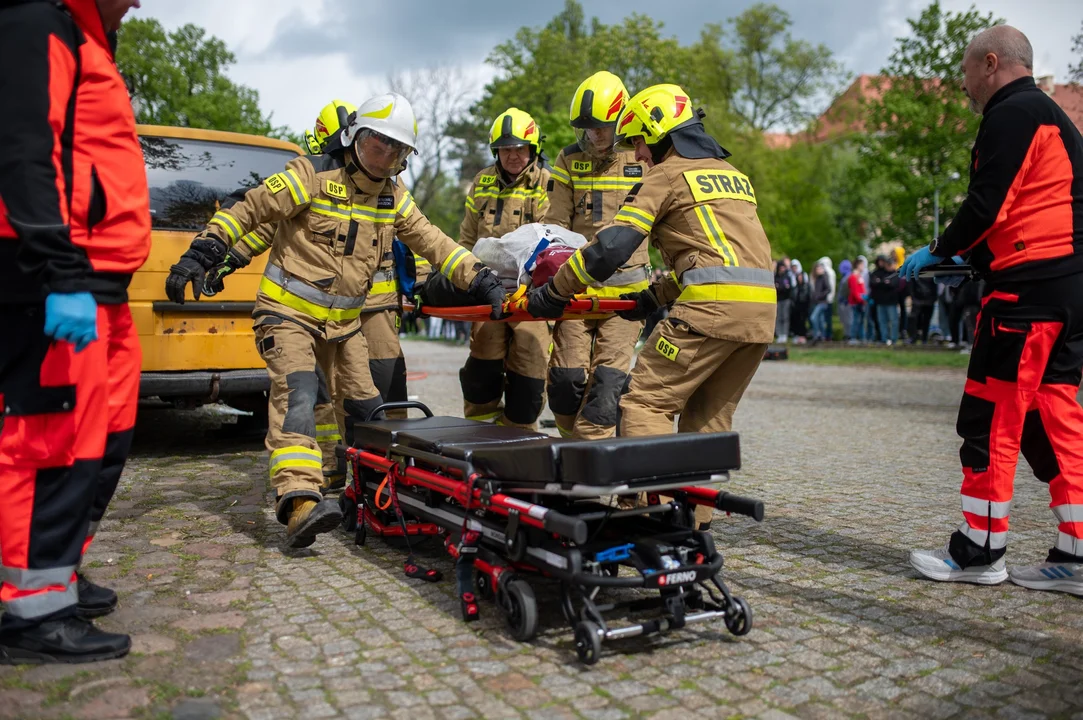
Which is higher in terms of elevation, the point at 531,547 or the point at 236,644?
the point at 531,547

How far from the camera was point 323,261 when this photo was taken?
5371 millimetres

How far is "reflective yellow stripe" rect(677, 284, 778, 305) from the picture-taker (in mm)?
4559

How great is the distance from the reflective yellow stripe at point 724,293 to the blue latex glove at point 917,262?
77 cm

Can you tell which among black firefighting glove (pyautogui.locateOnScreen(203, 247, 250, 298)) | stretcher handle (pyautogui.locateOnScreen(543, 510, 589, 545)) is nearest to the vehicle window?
black firefighting glove (pyautogui.locateOnScreen(203, 247, 250, 298))

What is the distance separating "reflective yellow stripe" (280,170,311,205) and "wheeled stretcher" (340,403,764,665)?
65.4 inches

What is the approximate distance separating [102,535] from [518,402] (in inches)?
107

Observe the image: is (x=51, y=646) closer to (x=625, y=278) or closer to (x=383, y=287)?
(x=383, y=287)

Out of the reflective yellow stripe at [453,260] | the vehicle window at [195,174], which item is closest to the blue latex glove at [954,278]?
the reflective yellow stripe at [453,260]

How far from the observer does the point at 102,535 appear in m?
5.18

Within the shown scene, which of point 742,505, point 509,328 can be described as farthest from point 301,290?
point 742,505

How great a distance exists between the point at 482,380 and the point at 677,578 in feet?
11.4

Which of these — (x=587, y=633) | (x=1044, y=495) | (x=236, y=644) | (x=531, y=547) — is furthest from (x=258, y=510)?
(x=1044, y=495)

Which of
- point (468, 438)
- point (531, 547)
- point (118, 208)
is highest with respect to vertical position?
point (118, 208)

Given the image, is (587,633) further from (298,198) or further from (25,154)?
(298,198)
